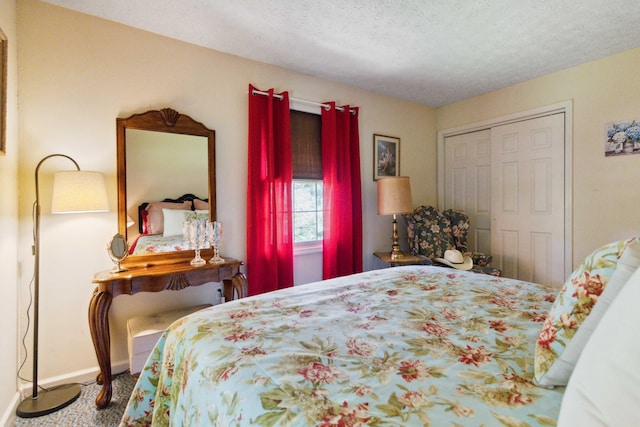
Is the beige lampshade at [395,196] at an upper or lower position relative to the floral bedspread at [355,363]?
upper

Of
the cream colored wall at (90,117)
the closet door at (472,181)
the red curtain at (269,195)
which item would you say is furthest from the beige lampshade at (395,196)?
the cream colored wall at (90,117)

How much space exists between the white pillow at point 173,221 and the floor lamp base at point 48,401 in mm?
1097

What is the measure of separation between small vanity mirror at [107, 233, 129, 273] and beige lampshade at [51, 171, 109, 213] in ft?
0.71

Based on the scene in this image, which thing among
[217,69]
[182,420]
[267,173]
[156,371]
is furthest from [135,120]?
[182,420]

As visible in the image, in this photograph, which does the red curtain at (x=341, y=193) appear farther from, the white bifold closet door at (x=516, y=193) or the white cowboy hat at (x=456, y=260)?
the white bifold closet door at (x=516, y=193)

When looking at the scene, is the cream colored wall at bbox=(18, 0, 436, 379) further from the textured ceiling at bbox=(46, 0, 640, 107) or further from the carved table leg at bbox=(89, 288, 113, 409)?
the carved table leg at bbox=(89, 288, 113, 409)

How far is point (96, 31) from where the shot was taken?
2.06 m

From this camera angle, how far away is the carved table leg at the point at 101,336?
5.80ft

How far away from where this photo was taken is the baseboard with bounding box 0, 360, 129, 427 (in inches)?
65.8

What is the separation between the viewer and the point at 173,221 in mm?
2311

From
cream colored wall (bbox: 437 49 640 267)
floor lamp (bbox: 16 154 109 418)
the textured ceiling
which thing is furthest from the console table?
cream colored wall (bbox: 437 49 640 267)

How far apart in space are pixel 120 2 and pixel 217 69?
2.43ft

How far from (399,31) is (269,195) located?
64.3 inches

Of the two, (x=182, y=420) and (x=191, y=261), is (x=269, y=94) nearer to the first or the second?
(x=191, y=261)
